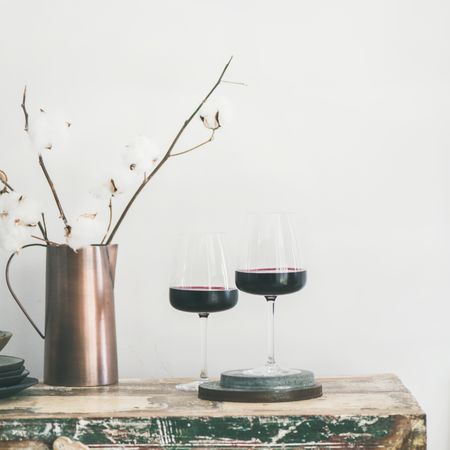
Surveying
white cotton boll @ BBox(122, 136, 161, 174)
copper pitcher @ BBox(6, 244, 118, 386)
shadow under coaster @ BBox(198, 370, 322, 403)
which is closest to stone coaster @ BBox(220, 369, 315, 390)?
shadow under coaster @ BBox(198, 370, 322, 403)

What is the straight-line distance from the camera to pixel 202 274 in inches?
59.6

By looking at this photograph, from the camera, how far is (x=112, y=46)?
184 centimetres

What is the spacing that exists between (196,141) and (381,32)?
1.54 feet

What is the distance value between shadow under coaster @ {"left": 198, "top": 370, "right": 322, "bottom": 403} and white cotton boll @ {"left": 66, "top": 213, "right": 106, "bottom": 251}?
13.8 inches

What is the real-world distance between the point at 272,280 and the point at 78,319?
0.39 m

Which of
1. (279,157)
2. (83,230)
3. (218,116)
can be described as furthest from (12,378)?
(279,157)

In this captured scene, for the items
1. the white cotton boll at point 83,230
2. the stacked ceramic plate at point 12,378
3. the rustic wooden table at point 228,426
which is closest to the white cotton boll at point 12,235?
the white cotton boll at point 83,230

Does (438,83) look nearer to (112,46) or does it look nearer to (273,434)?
(112,46)

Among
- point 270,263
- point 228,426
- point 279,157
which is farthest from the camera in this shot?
point 279,157

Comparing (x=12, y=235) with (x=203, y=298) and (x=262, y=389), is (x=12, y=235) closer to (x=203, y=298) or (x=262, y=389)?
(x=203, y=298)

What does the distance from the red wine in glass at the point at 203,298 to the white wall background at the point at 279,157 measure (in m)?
0.30

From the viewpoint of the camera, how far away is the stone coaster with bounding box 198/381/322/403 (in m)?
1.38

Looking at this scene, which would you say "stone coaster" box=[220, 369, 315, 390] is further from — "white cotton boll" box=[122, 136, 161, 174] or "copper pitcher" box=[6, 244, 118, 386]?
"white cotton boll" box=[122, 136, 161, 174]

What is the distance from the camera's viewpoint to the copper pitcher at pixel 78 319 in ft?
5.14
